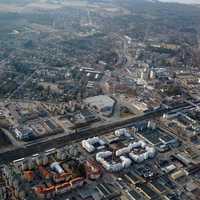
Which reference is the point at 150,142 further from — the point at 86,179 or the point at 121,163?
the point at 86,179

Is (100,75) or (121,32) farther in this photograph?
(121,32)

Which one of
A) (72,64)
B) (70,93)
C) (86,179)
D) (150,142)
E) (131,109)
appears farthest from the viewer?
(72,64)

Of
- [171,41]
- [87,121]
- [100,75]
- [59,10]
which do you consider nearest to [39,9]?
[59,10]

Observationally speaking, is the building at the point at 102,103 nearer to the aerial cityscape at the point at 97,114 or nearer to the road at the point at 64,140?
the aerial cityscape at the point at 97,114

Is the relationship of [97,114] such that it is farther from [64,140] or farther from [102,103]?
[64,140]

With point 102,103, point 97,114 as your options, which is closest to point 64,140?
point 97,114

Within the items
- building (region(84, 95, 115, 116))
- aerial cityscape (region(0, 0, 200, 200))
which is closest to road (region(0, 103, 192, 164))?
aerial cityscape (region(0, 0, 200, 200))

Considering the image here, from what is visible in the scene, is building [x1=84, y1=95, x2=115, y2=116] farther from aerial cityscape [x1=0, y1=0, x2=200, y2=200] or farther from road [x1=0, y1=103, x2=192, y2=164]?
road [x1=0, y1=103, x2=192, y2=164]

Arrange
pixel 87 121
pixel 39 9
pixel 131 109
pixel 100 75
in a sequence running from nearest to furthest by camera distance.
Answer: pixel 87 121, pixel 131 109, pixel 100 75, pixel 39 9
